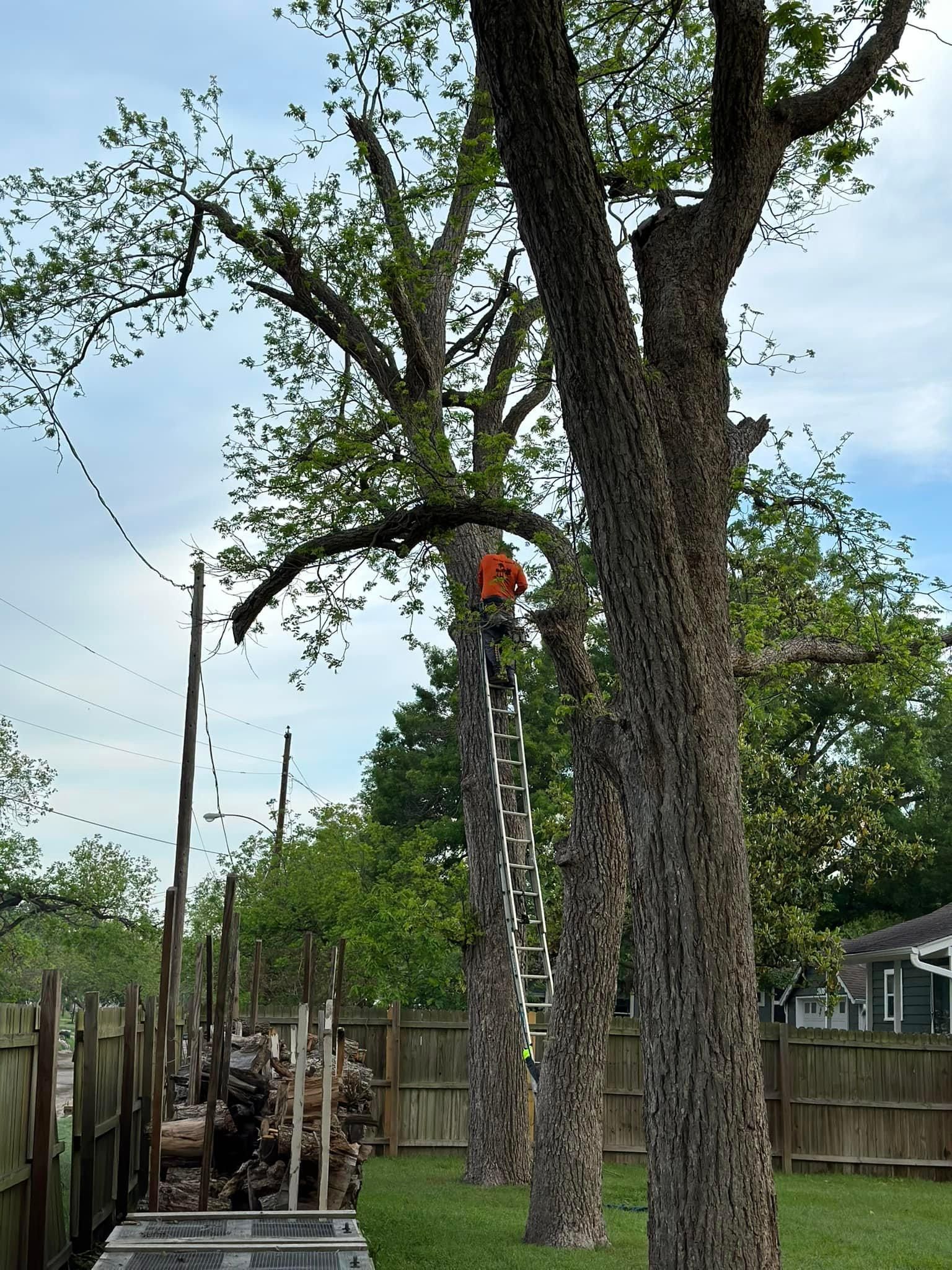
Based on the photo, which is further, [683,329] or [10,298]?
[10,298]

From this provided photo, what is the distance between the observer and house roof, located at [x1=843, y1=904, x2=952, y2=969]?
1998 cm

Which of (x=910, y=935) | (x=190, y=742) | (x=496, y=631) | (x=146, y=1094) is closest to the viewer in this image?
(x=496, y=631)

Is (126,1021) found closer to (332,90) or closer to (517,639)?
(517,639)

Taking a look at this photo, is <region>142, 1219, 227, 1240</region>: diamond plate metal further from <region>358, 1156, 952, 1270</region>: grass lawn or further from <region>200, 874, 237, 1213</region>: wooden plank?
<region>358, 1156, 952, 1270</region>: grass lawn

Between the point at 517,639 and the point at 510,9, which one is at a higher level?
the point at 510,9

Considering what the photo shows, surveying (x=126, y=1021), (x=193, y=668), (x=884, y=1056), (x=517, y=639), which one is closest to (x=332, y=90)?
(x=517, y=639)

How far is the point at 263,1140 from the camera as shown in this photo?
823 centimetres

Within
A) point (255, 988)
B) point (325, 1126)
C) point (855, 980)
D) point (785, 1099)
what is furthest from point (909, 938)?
point (325, 1126)

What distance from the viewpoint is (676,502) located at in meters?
5.93

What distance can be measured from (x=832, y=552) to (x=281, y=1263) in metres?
5.98

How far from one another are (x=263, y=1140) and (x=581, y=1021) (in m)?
2.74

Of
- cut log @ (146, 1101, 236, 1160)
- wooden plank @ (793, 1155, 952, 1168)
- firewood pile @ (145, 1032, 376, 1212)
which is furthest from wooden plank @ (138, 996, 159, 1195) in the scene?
wooden plank @ (793, 1155, 952, 1168)

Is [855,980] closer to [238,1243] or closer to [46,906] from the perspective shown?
[238,1243]

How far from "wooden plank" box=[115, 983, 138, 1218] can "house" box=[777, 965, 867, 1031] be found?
1465 centimetres
